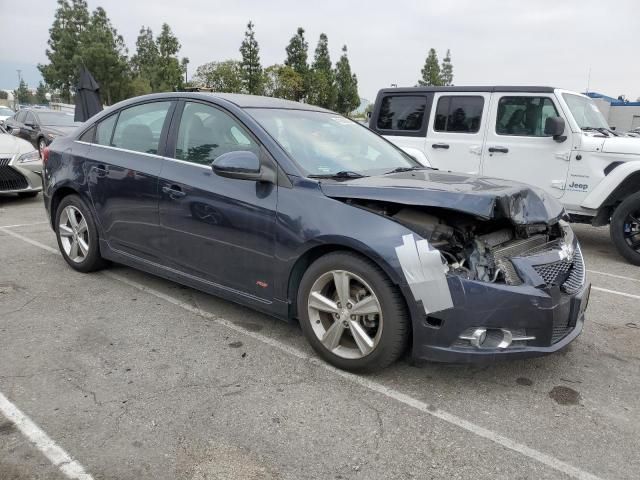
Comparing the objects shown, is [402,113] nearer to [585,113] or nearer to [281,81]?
[585,113]

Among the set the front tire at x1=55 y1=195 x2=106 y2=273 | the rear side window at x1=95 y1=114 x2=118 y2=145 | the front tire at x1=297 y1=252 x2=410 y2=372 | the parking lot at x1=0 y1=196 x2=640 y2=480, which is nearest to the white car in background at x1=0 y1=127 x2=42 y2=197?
the front tire at x1=55 y1=195 x2=106 y2=273

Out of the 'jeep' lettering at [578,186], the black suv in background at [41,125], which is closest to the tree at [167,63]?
the black suv in background at [41,125]

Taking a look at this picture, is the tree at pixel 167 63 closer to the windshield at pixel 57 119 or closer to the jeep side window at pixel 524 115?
the windshield at pixel 57 119

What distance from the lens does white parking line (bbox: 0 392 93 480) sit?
228 centimetres

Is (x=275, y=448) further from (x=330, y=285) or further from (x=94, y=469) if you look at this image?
(x=330, y=285)

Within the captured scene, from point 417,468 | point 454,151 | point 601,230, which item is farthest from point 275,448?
point 601,230

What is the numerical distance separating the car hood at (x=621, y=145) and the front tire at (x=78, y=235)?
5643 mm

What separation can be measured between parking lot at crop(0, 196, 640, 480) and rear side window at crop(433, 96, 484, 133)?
3.77m

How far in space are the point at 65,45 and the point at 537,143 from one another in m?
44.0

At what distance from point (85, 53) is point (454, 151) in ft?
133

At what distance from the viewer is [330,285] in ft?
10.4

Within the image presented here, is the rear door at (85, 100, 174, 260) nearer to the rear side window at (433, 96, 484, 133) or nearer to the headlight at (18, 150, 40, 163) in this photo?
the rear side window at (433, 96, 484, 133)

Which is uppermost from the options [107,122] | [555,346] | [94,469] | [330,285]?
[107,122]

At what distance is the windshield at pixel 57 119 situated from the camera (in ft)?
50.9
